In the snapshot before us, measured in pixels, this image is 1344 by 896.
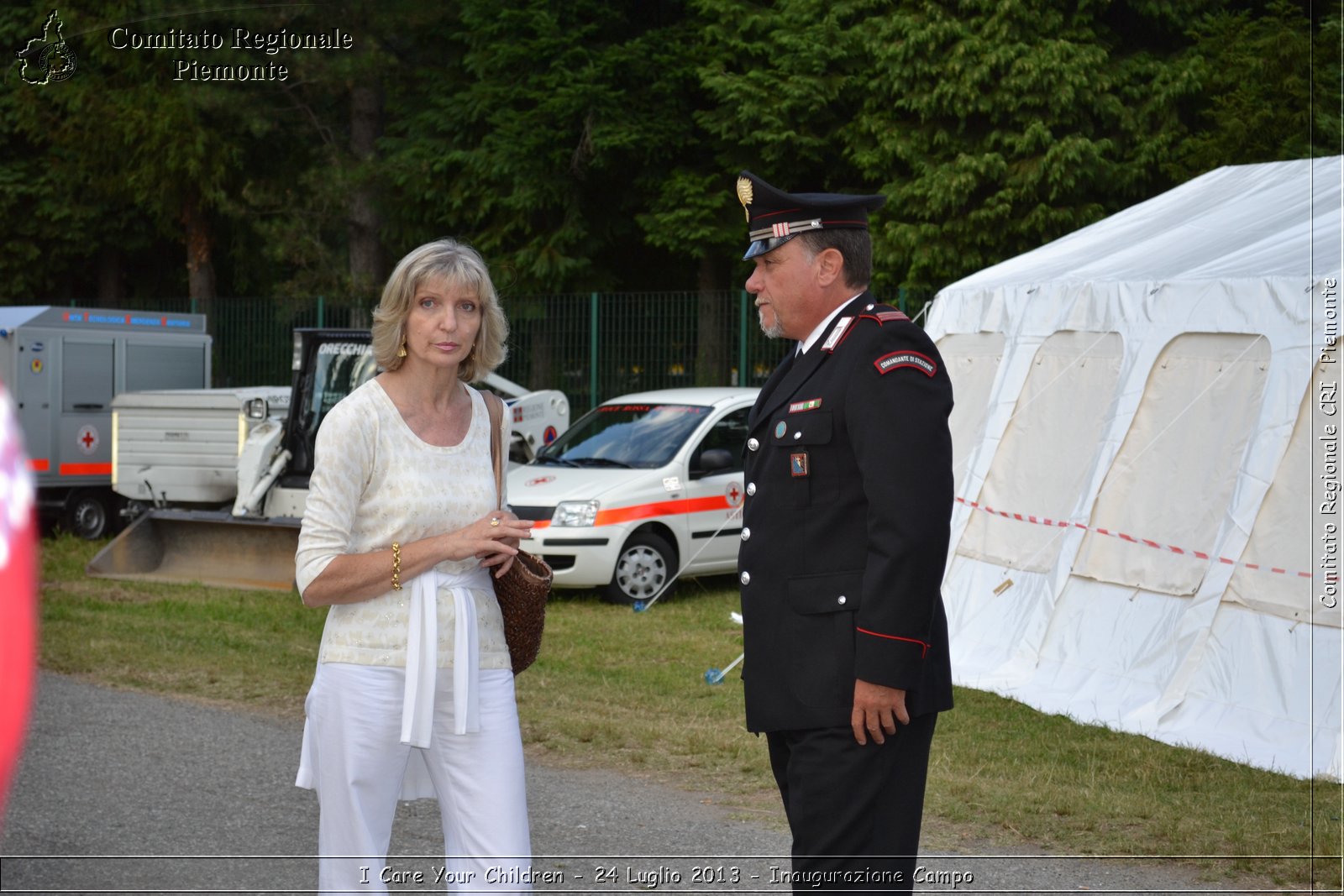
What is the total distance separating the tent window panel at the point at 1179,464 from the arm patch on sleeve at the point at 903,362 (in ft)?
17.1

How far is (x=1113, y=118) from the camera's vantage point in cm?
2264

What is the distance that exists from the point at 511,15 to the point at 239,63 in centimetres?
535

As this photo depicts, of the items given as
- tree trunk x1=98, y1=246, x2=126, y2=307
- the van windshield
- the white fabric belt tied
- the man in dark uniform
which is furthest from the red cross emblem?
tree trunk x1=98, y1=246, x2=126, y2=307

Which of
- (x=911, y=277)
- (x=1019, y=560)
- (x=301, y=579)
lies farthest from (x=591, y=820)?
(x=911, y=277)

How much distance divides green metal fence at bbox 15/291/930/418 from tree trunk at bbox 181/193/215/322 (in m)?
8.84

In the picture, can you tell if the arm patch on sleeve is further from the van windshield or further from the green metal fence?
the green metal fence

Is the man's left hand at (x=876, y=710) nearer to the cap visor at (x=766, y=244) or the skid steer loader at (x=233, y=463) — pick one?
the cap visor at (x=766, y=244)

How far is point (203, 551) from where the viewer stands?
44.7 feet

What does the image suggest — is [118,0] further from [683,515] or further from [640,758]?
[640,758]

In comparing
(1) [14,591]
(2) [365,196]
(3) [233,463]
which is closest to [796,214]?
(1) [14,591]

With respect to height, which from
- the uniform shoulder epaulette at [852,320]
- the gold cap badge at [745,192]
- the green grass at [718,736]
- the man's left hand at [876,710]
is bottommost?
the green grass at [718,736]

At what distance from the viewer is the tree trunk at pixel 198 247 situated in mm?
30062

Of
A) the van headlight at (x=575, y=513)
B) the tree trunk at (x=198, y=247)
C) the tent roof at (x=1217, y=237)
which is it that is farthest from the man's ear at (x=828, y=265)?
the tree trunk at (x=198, y=247)

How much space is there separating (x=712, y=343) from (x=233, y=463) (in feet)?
22.7
